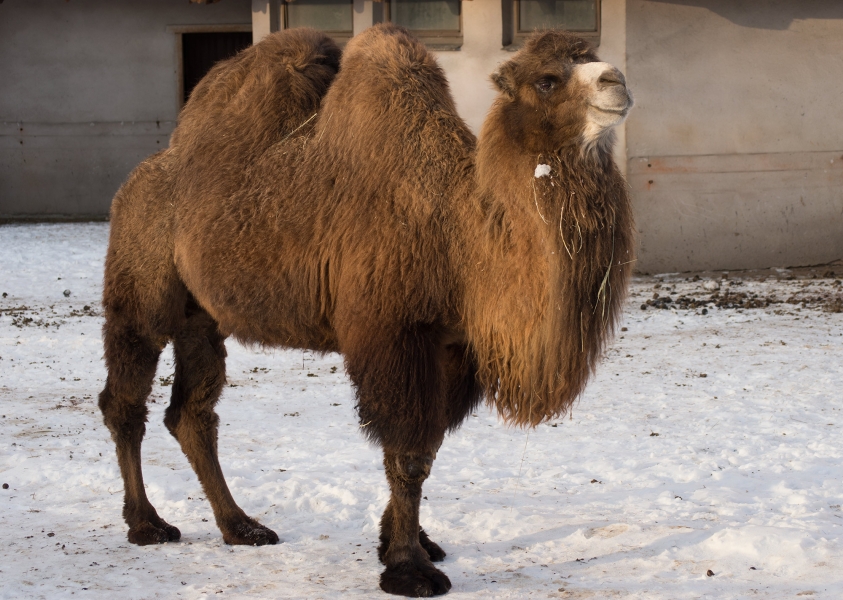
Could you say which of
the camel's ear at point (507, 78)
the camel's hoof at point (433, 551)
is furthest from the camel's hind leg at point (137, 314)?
the camel's ear at point (507, 78)

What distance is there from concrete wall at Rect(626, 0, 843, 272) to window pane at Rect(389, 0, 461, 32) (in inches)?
90.5

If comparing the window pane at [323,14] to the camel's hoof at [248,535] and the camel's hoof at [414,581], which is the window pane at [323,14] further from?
the camel's hoof at [414,581]

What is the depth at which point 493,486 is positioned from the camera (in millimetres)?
5586

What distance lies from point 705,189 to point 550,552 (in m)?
9.60

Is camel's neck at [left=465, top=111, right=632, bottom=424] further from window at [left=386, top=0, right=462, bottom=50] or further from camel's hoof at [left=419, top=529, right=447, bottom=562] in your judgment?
window at [left=386, top=0, right=462, bottom=50]

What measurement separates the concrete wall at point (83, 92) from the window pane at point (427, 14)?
204 inches

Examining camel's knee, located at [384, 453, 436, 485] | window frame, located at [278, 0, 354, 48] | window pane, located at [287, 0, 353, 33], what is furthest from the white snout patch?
window pane, located at [287, 0, 353, 33]

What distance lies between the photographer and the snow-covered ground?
14.2 feet

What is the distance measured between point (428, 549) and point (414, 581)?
17.0 inches

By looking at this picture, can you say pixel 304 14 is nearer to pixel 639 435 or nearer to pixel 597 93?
pixel 639 435

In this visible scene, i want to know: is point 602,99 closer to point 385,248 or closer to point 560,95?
point 560,95

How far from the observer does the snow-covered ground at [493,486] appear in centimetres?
434

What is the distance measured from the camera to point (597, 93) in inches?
146

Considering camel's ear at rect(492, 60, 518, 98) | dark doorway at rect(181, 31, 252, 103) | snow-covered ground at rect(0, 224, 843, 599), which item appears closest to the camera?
camel's ear at rect(492, 60, 518, 98)
